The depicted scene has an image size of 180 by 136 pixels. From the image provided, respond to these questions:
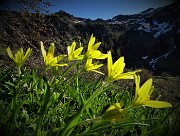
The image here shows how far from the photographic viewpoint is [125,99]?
5.52ft

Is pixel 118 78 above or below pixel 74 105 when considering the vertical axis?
above

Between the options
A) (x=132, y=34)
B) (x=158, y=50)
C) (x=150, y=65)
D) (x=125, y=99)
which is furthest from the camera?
(x=132, y=34)

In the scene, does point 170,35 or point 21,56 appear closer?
point 21,56

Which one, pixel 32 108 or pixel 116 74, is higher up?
pixel 116 74

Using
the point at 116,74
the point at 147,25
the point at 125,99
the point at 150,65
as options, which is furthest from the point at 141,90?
the point at 147,25

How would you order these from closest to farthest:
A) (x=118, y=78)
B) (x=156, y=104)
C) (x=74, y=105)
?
(x=156, y=104) < (x=118, y=78) < (x=74, y=105)

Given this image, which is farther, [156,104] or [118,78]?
[118,78]

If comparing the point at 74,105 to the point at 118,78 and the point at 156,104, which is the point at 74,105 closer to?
the point at 118,78

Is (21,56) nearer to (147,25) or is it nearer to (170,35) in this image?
(170,35)

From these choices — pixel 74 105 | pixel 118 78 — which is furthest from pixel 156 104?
pixel 74 105

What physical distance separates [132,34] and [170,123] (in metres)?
99.1

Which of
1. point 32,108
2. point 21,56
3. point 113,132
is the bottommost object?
point 113,132

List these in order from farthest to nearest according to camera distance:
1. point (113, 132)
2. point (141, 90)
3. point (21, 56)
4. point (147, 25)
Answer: point (147, 25) → point (113, 132) → point (21, 56) → point (141, 90)

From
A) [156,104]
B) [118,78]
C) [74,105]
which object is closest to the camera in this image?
[156,104]
